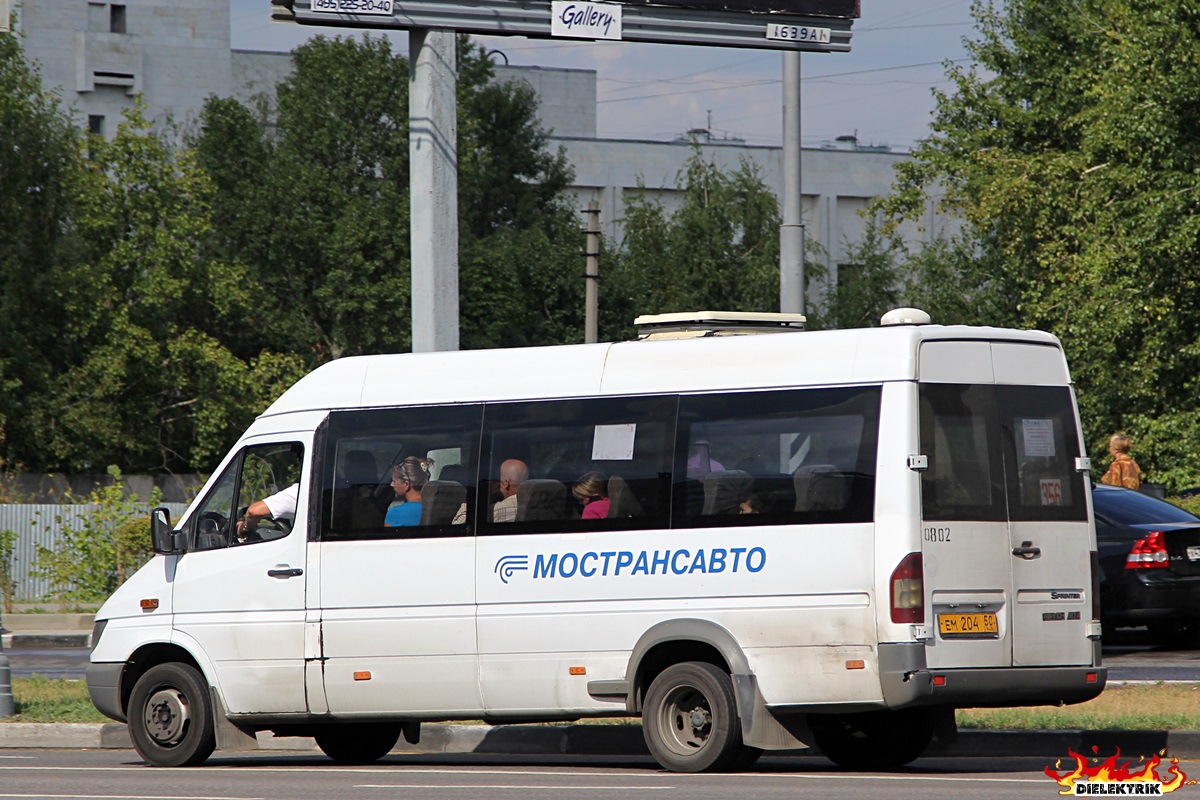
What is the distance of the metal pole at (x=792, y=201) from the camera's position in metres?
17.8

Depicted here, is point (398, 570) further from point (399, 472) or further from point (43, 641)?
point (43, 641)

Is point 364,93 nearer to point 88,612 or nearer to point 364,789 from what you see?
point 88,612

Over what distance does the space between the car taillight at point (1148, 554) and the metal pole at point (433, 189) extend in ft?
22.8

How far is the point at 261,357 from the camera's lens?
4922cm

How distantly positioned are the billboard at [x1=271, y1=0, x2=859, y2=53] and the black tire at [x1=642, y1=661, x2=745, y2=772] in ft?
23.0

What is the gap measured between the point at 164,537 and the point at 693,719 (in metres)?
3.82

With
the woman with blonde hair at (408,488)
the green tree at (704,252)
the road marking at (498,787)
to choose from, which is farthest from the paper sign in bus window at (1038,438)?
the green tree at (704,252)

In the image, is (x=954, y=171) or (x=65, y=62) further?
(x=65, y=62)

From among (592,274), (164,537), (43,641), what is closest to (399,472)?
(164,537)

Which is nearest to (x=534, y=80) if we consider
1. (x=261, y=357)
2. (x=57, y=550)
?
(x=261, y=357)

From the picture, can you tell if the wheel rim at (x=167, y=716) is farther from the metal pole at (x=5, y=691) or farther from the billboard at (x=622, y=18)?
the billboard at (x=622, y=18)

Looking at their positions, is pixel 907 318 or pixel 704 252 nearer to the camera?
pixel 907 318

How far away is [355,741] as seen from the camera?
41.1 ft

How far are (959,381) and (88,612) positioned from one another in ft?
64.3
